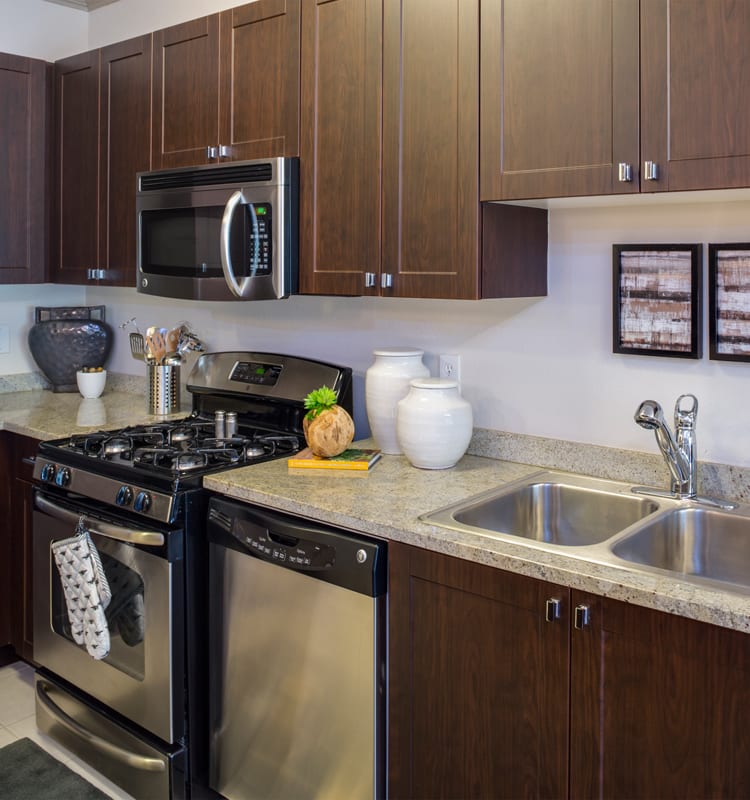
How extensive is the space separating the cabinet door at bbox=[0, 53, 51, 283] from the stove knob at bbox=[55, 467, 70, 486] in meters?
1.11

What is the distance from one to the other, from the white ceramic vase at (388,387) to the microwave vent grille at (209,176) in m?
0.60

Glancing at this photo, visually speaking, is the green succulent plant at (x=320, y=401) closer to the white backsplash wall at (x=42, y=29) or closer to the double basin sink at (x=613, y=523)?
the double basin sink at (x=613, y=523)

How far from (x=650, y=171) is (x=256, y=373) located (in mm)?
1535

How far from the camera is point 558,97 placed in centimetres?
186

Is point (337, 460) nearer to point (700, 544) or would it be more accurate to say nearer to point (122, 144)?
point (700, 544)

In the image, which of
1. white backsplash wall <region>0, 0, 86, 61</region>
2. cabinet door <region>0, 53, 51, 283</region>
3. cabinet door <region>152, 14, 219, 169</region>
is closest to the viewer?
cabinet door <region>152, 14, 219, 169</region>

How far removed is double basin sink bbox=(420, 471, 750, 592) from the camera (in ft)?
5.87

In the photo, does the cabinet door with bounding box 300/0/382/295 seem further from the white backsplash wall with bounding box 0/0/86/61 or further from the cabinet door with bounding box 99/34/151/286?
the white backsplash wall with bounding box 0/0/86/61

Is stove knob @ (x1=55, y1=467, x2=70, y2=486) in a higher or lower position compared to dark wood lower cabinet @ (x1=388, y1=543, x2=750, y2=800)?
higher

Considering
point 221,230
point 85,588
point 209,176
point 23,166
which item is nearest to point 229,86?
point 209,176

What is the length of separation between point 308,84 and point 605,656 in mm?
Answer: 1662

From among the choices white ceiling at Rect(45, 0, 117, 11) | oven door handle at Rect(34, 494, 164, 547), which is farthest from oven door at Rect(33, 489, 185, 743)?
white ceiling at Rect(45, 0, 117, 11)

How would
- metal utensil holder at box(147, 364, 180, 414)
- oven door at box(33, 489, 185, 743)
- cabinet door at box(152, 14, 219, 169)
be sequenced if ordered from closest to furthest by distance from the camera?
oven door at box(33, 489, 185, 743) → cabinet door at box(152, 14, 219, 169) → metal utensil holder at box(147, 364, 180, 414)

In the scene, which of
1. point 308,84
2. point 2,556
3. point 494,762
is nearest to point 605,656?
point 494,762
